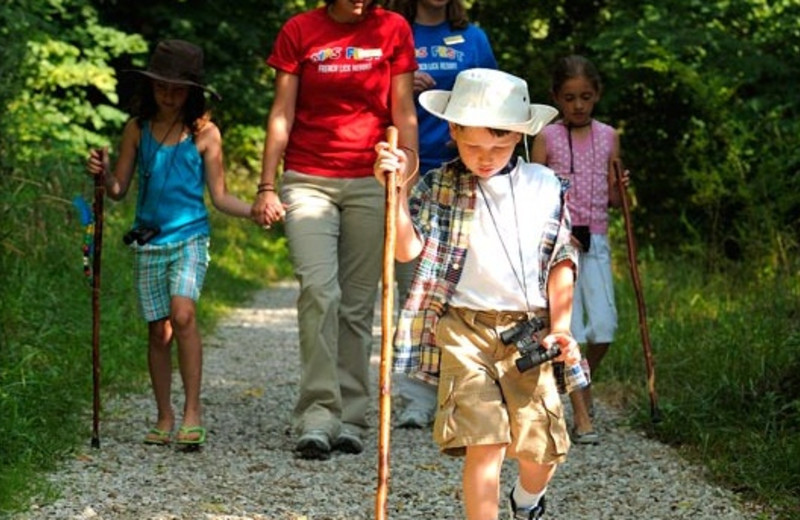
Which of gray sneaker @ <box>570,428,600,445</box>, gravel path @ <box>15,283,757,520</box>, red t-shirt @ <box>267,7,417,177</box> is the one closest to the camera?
gravel path @ <box>15,283,757,520</box>

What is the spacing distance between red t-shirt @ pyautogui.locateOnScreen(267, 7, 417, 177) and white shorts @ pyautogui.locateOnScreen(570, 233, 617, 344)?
1313mm

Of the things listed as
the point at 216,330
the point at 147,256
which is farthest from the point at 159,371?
the point at 216,330

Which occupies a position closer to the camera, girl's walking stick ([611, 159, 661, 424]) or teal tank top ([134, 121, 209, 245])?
teal tank top ([134, 121, 209, 245])

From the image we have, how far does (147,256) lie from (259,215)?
2.54 feet

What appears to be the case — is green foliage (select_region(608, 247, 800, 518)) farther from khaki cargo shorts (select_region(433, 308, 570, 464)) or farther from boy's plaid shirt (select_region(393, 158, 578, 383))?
boy's plaid shirt (select_region(393, 158, 578, 383))

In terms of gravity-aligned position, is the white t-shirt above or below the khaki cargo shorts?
above

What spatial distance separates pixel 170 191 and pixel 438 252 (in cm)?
240

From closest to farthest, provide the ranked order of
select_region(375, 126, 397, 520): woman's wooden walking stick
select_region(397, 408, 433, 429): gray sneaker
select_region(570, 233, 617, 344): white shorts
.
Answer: select_region(375, 126, 397, 520): woman's wooden walking stick
select_region(570, 233, 617, 344): white shorts
select_region(397, 408, 433, 429): gray sneaker

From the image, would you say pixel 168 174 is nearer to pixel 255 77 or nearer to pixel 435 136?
pixel 435 136

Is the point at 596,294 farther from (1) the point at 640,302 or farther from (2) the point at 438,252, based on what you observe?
(2) the point at 438,252

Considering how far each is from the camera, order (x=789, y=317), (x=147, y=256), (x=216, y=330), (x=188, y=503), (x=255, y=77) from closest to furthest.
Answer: (x=188, y=503)
(x=147, y=256)
(x=789, y=317)
(x=216, y=330)
(x=255, y=77)

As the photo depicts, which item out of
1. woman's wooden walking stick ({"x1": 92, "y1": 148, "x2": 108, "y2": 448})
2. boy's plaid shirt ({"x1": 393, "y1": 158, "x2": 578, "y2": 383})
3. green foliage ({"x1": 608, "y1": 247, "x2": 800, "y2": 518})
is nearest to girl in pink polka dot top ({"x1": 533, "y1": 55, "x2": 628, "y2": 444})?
green foliage ({"x1": 608, "y1": 247, "x2": 800, "y2": 518})

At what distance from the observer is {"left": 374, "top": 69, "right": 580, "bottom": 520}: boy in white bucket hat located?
4.89 meters

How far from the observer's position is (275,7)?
814 inches
